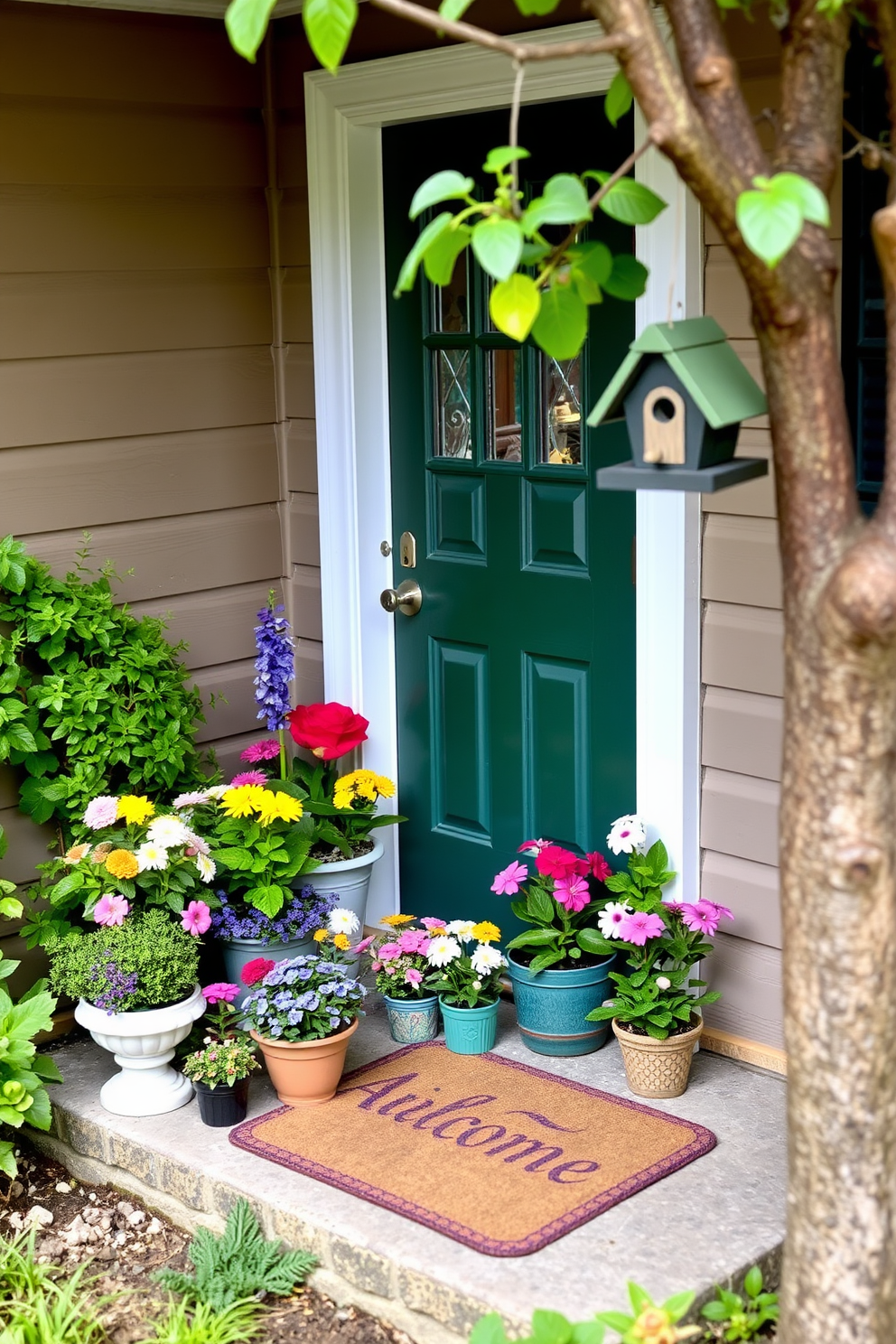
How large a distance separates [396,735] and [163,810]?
0.68 metres

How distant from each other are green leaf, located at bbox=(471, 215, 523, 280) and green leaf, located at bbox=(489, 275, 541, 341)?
8cm

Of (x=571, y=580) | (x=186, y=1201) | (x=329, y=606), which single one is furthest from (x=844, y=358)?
(x=186, y=1201)

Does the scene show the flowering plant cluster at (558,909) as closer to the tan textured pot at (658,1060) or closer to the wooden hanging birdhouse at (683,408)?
the tan textured pot at (658,1060)

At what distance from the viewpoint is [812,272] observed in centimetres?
189

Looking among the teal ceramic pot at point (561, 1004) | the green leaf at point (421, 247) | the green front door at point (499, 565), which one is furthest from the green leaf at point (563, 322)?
the teal ceramic pot at point (561, 1004)

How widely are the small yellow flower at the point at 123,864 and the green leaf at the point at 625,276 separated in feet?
5.70

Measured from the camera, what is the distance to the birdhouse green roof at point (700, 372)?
83.5 inches

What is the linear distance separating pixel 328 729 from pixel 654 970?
1.01 m

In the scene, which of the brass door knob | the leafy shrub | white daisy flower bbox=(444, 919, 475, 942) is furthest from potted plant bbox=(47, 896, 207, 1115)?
the brass door knob

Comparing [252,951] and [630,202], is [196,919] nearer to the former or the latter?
[252,951]

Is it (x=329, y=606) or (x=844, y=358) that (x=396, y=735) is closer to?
(x=329, y=606)

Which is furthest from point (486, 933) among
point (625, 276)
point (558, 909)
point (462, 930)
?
point (625, 276)

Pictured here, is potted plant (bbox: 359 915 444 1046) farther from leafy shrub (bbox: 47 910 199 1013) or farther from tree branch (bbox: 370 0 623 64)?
tree branch (bbox: 370 0 623 64)

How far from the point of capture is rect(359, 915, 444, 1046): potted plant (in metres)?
3.47
